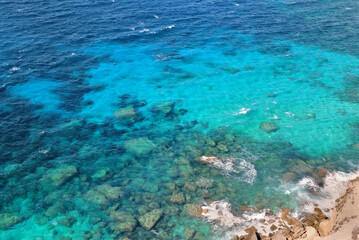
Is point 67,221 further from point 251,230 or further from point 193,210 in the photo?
point 251,230

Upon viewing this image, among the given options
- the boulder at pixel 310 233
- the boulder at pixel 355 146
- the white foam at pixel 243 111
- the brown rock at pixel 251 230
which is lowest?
the boulder at pixel 355 146

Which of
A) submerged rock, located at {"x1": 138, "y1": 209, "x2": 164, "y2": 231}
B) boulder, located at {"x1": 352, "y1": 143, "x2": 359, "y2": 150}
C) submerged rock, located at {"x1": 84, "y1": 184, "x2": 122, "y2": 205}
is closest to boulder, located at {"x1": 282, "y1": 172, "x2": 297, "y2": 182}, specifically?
boulder, located at {"x1": 352, "y1": 143, "x2": 359, "y2": 150}

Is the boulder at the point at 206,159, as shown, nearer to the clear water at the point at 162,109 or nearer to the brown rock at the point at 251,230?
the clear water at the point at 162,109

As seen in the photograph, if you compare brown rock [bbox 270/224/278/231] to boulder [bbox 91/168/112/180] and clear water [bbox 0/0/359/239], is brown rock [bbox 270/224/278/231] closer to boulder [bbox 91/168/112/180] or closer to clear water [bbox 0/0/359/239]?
clear water [bbox 0/0/359/239]

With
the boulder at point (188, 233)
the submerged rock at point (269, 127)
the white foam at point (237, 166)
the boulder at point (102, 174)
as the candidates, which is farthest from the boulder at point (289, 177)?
the boulder at point (102, 174)

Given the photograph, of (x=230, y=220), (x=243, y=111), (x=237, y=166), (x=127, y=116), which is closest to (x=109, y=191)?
(x=230, y=220)

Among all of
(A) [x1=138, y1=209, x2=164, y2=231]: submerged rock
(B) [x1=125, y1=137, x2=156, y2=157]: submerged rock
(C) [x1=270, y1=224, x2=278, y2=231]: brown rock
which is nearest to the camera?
(C) [x1=270, y1=224, x2=278, y2=231]: brown rock
